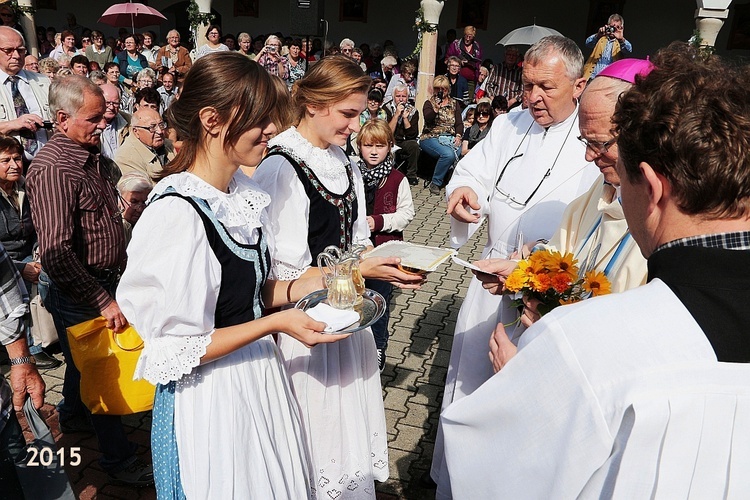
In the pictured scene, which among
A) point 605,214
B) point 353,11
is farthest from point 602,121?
point 353,11

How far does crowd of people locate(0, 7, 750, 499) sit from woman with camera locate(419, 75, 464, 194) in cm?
666

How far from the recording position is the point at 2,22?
37.8 ft

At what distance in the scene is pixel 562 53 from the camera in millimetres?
2992

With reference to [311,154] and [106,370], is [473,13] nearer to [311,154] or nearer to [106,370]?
[311,154]

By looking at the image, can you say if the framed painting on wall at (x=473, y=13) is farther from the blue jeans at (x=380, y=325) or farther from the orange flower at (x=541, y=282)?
the orange flower at (x=541, y=282)

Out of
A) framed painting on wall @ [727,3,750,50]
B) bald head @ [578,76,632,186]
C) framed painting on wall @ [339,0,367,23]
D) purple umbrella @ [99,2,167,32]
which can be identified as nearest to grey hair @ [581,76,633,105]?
bald head @ [578,76,632,186]

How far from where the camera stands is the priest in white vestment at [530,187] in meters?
3.06

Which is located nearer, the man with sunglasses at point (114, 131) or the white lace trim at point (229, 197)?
the white lace trim at point (229, 197)

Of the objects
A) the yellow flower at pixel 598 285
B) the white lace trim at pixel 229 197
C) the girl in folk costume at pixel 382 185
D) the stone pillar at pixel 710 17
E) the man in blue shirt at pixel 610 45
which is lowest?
the girl in folk costume at pixel 382 185

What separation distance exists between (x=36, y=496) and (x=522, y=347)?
206cm

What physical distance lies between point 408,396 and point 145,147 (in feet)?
9.84

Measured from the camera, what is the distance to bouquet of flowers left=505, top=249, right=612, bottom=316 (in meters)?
2.00

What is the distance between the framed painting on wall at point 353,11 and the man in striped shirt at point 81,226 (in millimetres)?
17132

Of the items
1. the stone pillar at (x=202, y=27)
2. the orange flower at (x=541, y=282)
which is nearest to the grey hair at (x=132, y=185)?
the orange flower at (x=541, y=282)
